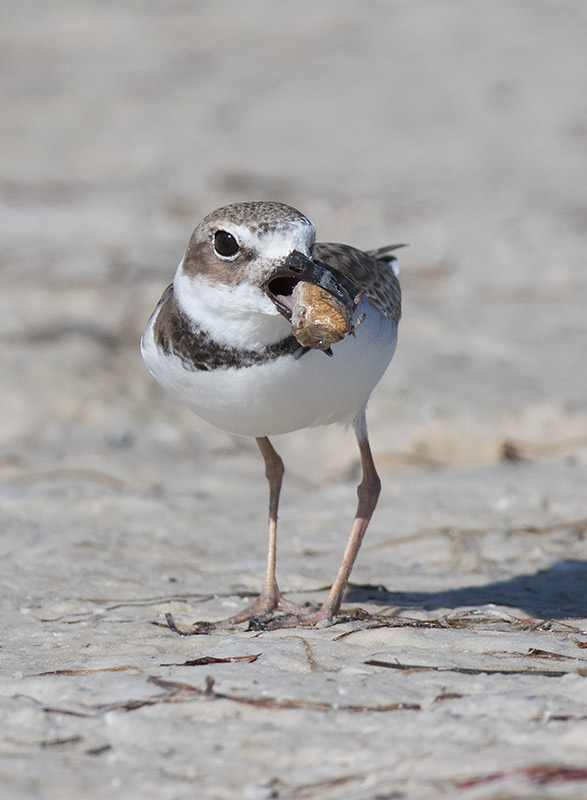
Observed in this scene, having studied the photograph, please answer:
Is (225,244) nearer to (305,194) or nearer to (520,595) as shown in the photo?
(520,595)

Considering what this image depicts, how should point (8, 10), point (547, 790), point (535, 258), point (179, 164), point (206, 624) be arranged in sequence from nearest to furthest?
point (547, 790), point (206, 624), point (535, 258), point (179, 164), point (8, 10)

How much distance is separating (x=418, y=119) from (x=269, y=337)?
9.55 meters

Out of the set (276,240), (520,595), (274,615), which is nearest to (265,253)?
(276,240)

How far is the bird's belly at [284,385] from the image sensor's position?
330 cm

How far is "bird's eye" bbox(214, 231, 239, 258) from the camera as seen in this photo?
3236 mm

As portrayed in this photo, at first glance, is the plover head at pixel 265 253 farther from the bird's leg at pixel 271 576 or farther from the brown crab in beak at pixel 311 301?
the bird's leg at pixel 271 576

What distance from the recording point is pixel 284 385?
3309 mm

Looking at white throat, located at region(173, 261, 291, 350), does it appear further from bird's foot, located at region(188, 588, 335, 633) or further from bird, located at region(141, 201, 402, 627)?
bird's foot, located at region(188, 588, 335, 633)

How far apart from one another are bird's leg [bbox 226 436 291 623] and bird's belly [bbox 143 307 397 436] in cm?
72

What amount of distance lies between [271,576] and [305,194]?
667 centimetres

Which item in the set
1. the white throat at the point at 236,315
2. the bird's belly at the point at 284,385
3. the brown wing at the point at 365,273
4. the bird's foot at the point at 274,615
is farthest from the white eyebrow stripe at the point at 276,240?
the bird's foot at the point at 274,615

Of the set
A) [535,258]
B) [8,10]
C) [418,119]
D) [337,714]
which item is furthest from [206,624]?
[8,10]

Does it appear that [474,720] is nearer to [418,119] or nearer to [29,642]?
[29,642]

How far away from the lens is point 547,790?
6.88ft
